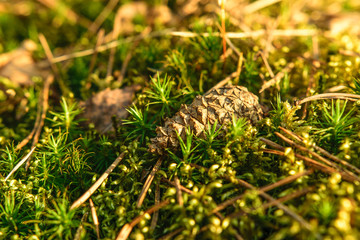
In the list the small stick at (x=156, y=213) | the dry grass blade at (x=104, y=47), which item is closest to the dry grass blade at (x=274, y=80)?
the small stick at (x=156, y=213)

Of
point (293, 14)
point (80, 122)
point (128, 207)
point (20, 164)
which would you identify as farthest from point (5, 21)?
point (293, 14)

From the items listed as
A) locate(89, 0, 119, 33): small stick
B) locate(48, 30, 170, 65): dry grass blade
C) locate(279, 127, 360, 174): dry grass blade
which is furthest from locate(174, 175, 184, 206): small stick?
locate(89, 0, 119, 33): small stick

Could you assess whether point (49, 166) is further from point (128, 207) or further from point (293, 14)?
point (293, 14)

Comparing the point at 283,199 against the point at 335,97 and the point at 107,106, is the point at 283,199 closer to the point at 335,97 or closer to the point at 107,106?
the point at 335,97

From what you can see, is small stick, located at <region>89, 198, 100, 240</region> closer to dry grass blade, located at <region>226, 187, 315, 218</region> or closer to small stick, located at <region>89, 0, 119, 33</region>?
dry grass blade, located at <region>226, 187, 315, 218</region>

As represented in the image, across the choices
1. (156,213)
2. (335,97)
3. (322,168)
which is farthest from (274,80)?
(156,213)

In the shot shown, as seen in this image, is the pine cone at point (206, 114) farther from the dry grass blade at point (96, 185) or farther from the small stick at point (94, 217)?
the small stick at point (94, 217)
